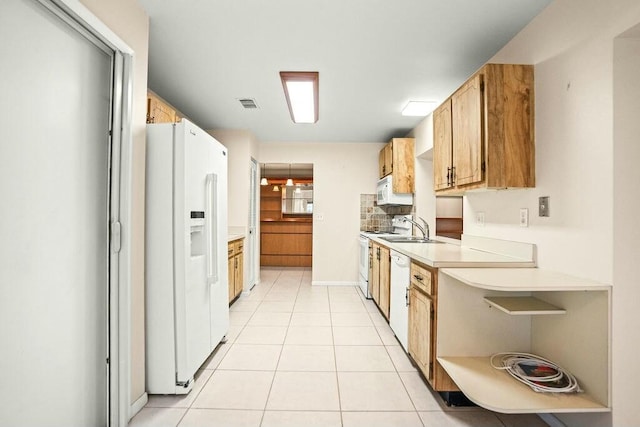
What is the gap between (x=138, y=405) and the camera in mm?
1782

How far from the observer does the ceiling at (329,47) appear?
185cm

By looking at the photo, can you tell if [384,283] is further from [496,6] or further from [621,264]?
[496,6]

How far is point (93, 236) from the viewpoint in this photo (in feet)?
5.18

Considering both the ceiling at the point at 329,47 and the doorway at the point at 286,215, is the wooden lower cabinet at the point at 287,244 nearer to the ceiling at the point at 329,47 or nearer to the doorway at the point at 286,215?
the doorway at the point at 286,215

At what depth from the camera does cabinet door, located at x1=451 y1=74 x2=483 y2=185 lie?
76.8 inches

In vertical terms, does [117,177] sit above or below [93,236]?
above

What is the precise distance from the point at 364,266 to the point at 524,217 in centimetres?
274

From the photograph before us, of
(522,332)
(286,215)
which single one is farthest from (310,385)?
(286,215)

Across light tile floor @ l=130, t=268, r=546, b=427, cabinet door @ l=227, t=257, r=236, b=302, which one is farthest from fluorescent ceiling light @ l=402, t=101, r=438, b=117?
cabinet door @ l=227, t=257, r=236, b=302

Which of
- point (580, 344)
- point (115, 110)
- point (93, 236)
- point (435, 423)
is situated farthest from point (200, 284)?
point (580, 344)

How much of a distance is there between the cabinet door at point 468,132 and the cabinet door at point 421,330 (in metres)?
0.90

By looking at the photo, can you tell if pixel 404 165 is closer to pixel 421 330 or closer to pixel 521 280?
pixel 421 330

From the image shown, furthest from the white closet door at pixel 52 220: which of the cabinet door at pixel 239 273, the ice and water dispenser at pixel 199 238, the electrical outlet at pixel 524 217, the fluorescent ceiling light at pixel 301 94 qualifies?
the electrical outlet at pixel 524 217

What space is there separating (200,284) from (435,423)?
172cm
